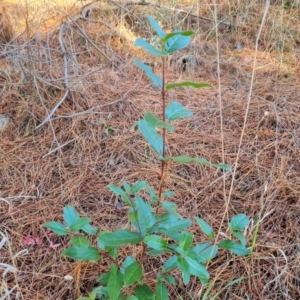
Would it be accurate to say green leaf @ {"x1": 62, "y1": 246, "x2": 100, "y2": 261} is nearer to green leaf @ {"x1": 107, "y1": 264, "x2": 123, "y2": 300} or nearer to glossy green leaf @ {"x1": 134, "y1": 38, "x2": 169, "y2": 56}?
green leaf @ {"x1": 107, "y1": 264, "x2": 123, "y2": 300}

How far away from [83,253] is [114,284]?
11 cm

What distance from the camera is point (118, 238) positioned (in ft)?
2.68

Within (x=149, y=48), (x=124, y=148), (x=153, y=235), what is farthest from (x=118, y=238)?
(x=124, y=148)

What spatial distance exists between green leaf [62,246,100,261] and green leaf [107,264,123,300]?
6cm

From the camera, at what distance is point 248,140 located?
1559 mm

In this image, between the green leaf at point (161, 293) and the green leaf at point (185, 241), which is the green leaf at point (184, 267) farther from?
the green leaf at point (161, 293)

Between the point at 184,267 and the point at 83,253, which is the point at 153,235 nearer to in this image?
the point at 184,267

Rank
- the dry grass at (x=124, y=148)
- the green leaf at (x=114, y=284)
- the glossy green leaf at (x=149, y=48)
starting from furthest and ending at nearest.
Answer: the dry grass at (x=124, y=148) → the green leaf at (x=114, y=284) → the glossy green leaf at (x=149, y=48)

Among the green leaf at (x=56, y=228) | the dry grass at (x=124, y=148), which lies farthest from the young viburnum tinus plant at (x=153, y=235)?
the dry grass at (x=124, y=148)

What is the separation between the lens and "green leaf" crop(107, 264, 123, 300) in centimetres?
83

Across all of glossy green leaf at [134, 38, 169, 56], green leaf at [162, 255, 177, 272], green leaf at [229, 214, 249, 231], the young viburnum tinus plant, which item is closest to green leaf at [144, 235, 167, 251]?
the young viburnum tinus plant

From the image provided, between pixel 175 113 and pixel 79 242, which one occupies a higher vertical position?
pixel 175 113

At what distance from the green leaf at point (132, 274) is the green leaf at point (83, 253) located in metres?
0.10

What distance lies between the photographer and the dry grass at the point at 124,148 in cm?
112
